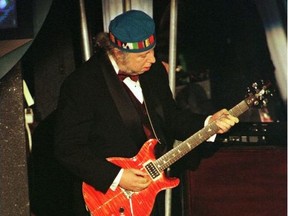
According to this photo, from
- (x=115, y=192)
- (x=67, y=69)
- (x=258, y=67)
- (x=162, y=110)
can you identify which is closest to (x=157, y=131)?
(x=162, y=110)

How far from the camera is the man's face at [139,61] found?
3.43 m

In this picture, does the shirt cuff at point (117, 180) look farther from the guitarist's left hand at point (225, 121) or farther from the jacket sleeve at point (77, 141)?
the guitarist's left hand at point (225, 121)

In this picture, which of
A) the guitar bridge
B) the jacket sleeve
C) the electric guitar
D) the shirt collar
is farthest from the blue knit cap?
the guitar bridge

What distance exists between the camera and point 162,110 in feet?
12.4

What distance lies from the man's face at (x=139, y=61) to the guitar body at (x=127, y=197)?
464 mm

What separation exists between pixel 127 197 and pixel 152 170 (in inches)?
9.3

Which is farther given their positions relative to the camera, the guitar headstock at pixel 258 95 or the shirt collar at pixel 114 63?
the guitar headstock at pixel 258 95

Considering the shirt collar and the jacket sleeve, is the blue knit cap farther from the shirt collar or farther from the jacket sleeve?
the jacket sleeve

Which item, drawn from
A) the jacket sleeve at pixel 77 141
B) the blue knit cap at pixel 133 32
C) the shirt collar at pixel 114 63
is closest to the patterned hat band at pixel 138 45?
the blue knit cap at pixel 133 32

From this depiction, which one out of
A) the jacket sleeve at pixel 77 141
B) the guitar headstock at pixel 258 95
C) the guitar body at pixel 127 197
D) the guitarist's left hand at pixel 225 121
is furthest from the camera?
the guitar headstock at pixel 258 95

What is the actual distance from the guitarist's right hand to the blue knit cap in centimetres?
76

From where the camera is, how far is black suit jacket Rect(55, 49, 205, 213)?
11.0ft

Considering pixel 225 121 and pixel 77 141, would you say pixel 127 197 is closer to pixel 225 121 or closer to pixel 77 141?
pixel 77 141

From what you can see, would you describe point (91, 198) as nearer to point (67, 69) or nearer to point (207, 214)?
point (207, 214)
